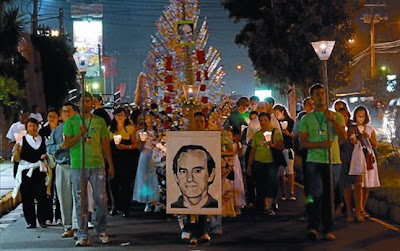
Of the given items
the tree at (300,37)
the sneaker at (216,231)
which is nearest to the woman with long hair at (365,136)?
the sneaker at (216,231)

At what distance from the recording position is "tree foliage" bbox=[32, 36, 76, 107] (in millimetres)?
34094

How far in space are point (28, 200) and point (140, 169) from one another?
2.17 meters

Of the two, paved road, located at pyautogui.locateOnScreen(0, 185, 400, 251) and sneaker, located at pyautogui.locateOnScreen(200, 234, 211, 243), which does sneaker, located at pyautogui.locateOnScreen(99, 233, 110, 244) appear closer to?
paved road, located at pyautogui.locateOnScreen(0, 185, 400, 251)

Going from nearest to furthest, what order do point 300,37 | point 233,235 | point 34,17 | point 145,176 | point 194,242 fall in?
point 194,242 < point 233,235 < point 145,176 < point 300,37 < point 34,17

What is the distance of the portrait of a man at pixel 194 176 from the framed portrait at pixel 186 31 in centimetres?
169

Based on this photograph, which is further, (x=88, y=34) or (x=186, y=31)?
(x=88, y=34)

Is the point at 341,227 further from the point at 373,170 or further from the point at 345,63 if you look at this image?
the point at 345,63

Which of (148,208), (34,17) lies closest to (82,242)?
(148,208)

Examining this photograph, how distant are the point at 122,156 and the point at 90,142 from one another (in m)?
3.23

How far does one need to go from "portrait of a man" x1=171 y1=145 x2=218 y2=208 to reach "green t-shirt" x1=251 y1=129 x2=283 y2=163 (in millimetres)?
3032

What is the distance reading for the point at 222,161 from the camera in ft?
31.6

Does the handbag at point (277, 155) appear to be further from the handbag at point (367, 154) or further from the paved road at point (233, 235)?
the handbag at point (367, 154)

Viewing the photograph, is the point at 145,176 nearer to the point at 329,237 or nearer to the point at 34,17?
the point at 329,237

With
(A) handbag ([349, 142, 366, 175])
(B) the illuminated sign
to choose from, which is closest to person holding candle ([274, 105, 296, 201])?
(A) handbag ([349, 142, 366, 175])
